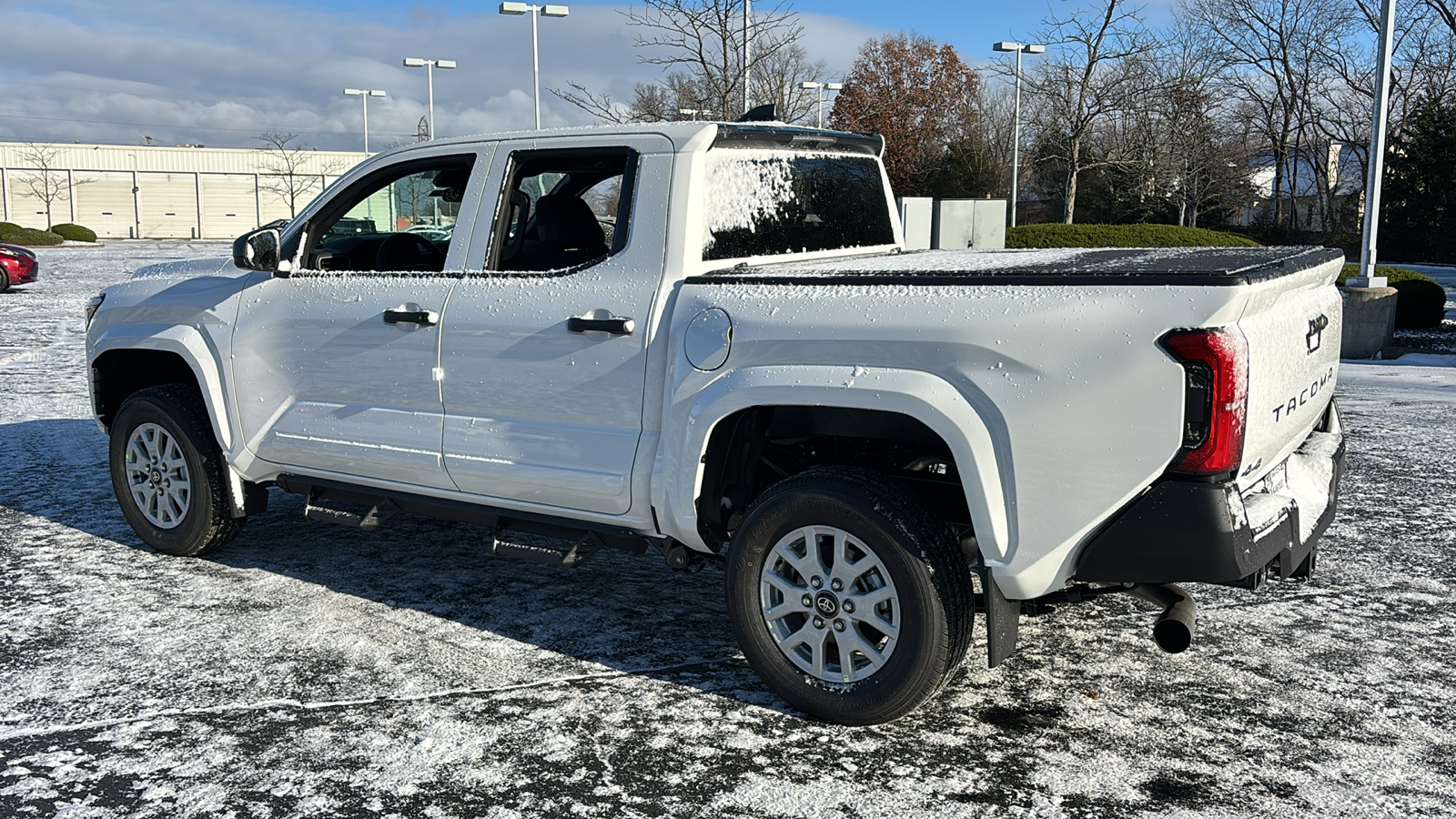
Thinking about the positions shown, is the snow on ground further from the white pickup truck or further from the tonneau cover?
the tonneau cover

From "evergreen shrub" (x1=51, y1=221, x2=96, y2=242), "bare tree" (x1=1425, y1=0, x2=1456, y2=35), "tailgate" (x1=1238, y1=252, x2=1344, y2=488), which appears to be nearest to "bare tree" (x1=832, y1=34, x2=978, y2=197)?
"bare tree" (x1=1425, y1=0, x2=1456, y2=35)

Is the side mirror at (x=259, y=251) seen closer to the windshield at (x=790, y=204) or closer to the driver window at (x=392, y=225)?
the driver window at (x=392, y=225)

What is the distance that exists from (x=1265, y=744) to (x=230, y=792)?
3.07 m

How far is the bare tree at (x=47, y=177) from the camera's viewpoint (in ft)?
249

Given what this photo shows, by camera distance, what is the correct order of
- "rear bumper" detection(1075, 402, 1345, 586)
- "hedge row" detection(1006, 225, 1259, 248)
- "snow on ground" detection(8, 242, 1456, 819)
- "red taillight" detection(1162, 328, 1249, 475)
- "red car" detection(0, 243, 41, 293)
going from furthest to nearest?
"hedge row" detection(1006, 225, 1259, 248) → "red car" detection(0, 243, 41, 293) → "snow on ground" detection(8, 242, 1456, 819) → "rear bumper" detection(1075, 402, 1345, 586) → "red taillight" detection(1162, 328, 1249, 475)

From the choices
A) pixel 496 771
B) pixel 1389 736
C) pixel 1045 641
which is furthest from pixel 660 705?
pixel 1389 736

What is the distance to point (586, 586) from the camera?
217 inches

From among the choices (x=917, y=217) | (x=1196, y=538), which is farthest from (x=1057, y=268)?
(x=917, y=217)

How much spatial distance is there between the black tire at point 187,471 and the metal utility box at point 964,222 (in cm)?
1421

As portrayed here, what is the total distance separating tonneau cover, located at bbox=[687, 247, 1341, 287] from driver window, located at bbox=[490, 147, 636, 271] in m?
0.75

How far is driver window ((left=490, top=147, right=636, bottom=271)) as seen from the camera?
480 centimetres

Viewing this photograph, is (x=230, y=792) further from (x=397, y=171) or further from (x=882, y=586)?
(x=397, y=171)

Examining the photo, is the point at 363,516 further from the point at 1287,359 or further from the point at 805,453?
the point at 1287,359

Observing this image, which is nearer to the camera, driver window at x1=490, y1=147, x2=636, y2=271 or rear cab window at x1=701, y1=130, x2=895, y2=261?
rear cab window at x1=701, y1=130, x2=895, y2=261
